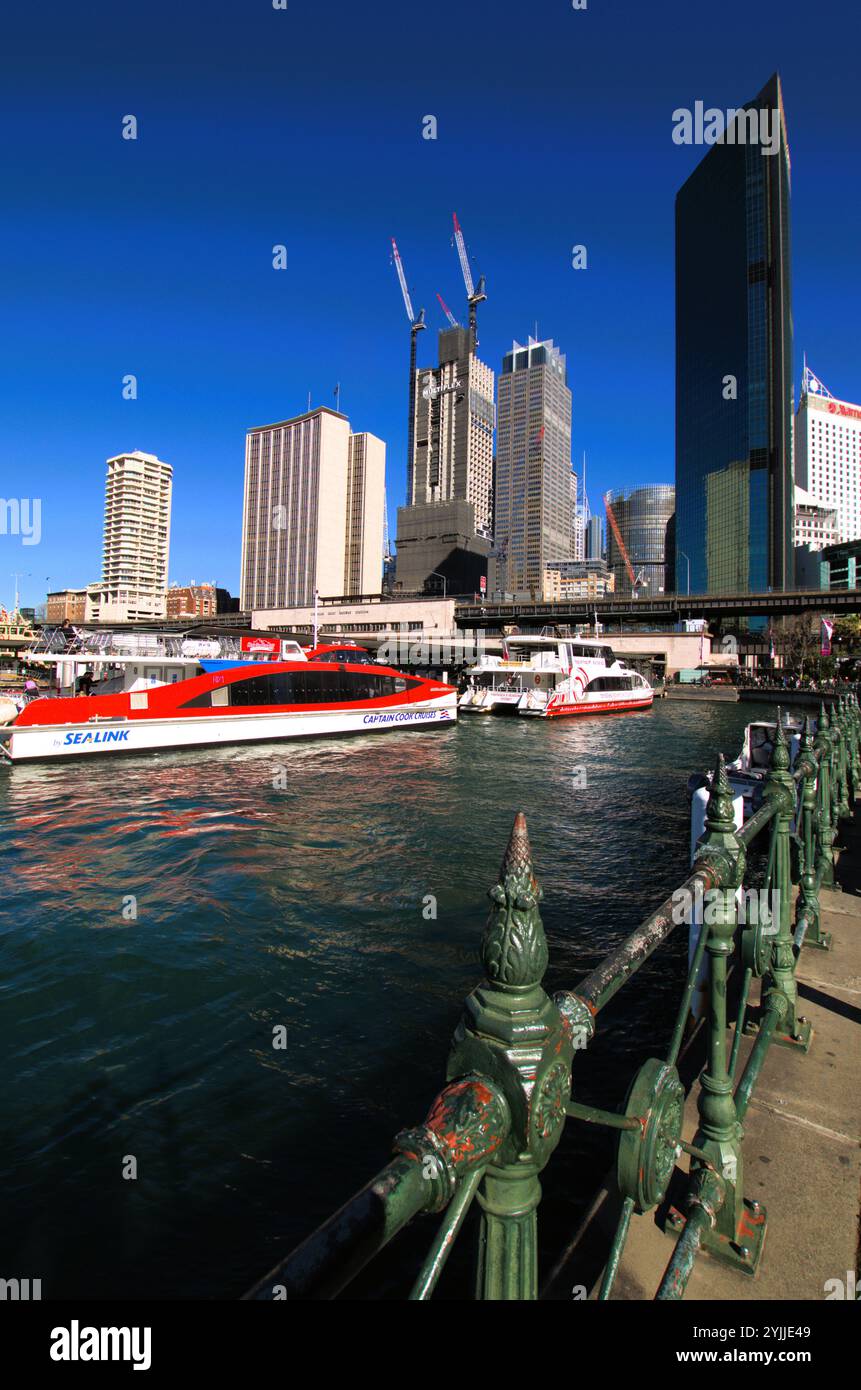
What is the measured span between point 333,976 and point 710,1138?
5.64m

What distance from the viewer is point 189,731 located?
24609mm

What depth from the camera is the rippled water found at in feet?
14.2

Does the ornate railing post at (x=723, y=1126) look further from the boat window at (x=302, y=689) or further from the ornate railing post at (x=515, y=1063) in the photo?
the boat window at (x=302, y=689)

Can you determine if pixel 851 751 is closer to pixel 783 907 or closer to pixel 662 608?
pixel 783 907

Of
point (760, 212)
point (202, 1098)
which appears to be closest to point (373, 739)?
point (202, 1098)

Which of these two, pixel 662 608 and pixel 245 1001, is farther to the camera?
pixel 662 608

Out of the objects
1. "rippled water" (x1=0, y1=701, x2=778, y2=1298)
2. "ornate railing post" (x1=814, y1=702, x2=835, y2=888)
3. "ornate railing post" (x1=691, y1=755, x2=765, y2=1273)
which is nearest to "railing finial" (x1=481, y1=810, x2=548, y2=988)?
"rippled water" (x1=0, y1=701, x2=778, y2=1298)

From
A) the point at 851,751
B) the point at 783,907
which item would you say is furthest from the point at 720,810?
the point at 851,751

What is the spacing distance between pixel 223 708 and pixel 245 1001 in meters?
20.0

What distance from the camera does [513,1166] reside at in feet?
4.67

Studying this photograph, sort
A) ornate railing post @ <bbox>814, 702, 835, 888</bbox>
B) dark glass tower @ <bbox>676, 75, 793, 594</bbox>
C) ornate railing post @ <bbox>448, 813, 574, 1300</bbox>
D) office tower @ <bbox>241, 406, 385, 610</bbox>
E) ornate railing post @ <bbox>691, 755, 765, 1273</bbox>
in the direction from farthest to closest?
office tower @ <bbox>241, 406, 385, 610</bbox>, dark glass tower @ <bbox>676, 75, 793, 594</bbox>, ornate railing post @ <bbox>814, 702, 835, 888</bbox>, ornate railing post @ <bbox>691, 755, 765, 1273</bbox>, ornate railing post @ <bbox>448, 813, 574, 1300</bbox>

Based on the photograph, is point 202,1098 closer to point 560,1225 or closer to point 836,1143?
point 560,1225

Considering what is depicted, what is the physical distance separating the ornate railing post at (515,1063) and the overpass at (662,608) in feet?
319

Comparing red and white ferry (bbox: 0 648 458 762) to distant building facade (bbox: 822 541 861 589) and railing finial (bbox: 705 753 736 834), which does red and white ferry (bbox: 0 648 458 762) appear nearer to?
railing finial (bbox: 705 753 736 834)
